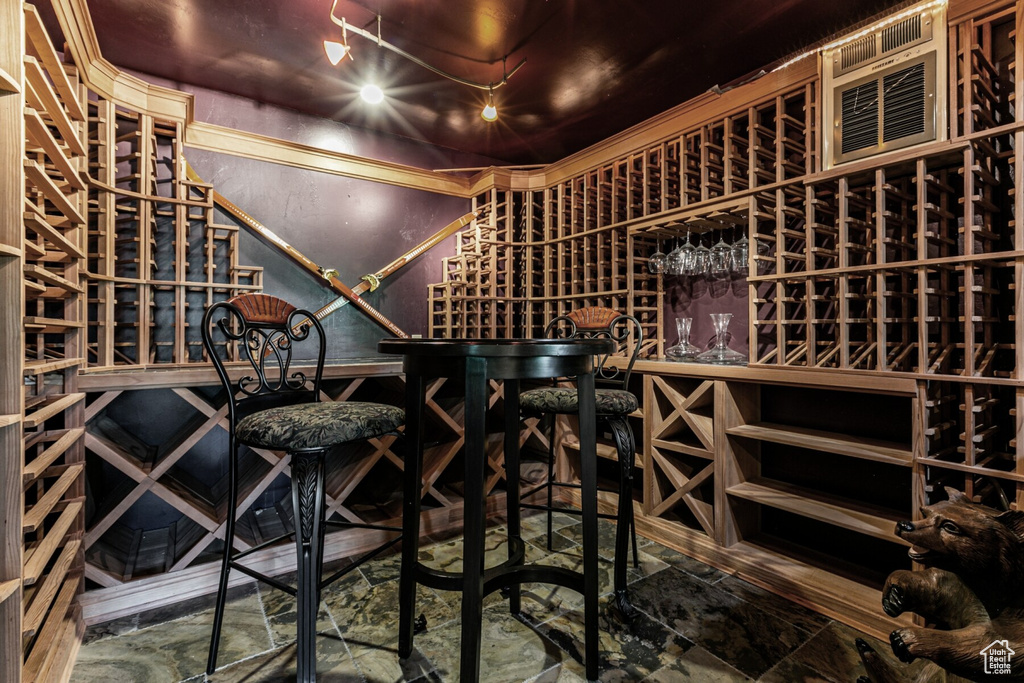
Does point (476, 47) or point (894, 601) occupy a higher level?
point (476, 47)

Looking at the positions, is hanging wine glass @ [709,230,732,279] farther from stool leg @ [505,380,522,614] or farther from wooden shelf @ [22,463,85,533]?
wooden shelf @ [22,463,85,533]

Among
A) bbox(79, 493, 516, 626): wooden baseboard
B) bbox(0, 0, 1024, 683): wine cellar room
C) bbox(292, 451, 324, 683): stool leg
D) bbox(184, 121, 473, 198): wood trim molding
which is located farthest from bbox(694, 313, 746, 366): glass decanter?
bbox(184, 121, 473, 198): wood trim molding

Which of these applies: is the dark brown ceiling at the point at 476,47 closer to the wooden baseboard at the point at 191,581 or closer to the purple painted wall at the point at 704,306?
the purple painted wall at the point at 704,306

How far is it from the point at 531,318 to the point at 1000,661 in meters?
2.82

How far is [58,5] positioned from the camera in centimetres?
154

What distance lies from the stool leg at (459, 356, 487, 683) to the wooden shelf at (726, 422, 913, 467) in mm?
1337

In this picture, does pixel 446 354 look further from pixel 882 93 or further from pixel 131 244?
pixel 131 244

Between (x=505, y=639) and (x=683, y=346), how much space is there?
1.64 meters

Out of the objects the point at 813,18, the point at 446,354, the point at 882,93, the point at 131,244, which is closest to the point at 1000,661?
the point at 446,354

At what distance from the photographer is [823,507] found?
178 centimetres

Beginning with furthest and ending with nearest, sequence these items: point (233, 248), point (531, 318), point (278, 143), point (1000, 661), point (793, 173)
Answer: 1. point (531, 318)
2. point (278, 143)
3. point (233, 248)
4. point (793, 173)
5. point (1000, 661)

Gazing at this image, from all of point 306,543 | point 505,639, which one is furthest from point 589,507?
point 306,543

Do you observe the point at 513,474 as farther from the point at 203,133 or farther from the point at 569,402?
the point at 203,133

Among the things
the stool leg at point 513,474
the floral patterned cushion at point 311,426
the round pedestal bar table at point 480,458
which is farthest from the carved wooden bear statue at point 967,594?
the floral patterned cushion at point 311,426
